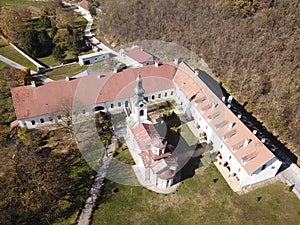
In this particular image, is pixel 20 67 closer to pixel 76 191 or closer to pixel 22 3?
pixel 76 191

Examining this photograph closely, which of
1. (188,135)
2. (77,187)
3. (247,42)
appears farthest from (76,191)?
(247,42)

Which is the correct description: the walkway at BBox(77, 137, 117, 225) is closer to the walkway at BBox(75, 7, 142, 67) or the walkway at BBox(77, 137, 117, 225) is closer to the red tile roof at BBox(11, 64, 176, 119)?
the red tile roof at BBox(11, 64, 176, 119)

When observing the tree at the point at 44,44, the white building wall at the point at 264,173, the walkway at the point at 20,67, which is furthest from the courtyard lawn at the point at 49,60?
the white building wall at the point at 264,173

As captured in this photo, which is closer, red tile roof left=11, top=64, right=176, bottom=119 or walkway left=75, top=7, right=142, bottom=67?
red tile roof left=11, top=64, right=176, bottom=119

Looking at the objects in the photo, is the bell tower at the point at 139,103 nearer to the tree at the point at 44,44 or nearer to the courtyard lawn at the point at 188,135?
the courtyard lawn at the point at 188,135

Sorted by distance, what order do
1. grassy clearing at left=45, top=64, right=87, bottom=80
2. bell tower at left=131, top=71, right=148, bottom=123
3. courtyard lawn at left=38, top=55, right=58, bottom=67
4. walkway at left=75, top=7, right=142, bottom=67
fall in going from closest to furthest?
bell tower at left=131, top=71, right=148, bottom=123, grassy clearing at left=45, top=64, right=87, bottom=80, walkway at left=75, top=7, right=142, bottom=67, courtyard lawn at left=38, top=55, right=58, bottom=67

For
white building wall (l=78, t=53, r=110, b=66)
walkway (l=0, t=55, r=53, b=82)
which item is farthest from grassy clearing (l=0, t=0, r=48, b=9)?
white building wall (l=78, t=53, r=110, b=66)

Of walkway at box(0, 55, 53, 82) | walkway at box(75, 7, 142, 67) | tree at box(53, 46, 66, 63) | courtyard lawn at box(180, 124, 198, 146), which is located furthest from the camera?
tree at box(53, 46, 66, 63)
